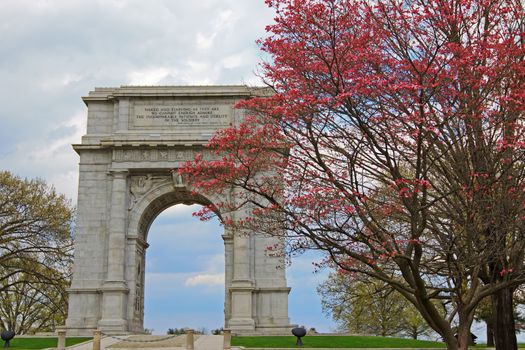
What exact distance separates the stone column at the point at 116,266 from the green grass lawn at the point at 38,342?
1740mm

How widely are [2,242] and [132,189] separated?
7971 mm

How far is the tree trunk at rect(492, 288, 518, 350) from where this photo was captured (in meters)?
20.6

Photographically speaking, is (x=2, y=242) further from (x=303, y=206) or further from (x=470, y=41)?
(x=470, y=41)

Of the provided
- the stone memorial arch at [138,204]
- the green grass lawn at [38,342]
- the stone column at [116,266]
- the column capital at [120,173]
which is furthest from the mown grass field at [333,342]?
the column capital at [120,173]

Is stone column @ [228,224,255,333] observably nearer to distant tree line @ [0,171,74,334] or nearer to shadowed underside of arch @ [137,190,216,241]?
shadowed underside of arch @ [137,190,216,241]

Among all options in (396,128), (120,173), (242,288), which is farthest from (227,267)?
(396,128)

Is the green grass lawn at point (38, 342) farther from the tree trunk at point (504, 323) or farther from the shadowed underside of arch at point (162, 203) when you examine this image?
the tree trunk at point (504, 323)

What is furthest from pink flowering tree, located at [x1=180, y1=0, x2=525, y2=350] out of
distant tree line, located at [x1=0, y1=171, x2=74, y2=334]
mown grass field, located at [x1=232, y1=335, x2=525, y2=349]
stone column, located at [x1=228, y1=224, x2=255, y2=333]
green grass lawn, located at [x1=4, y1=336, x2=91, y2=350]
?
distant tree line, located at [x1=0, y1=171, x2=74, y2=334]

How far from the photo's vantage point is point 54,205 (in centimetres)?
4088

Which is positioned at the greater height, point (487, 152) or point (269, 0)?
point (269, 0)

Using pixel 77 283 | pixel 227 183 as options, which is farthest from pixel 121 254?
pixel 227 183

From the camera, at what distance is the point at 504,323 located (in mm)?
20766

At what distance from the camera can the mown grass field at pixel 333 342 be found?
28.4 meters

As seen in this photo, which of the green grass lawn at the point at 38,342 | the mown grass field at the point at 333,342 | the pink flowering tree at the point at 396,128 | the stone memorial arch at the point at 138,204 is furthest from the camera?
the stone memorial arch at the point at 138,204
